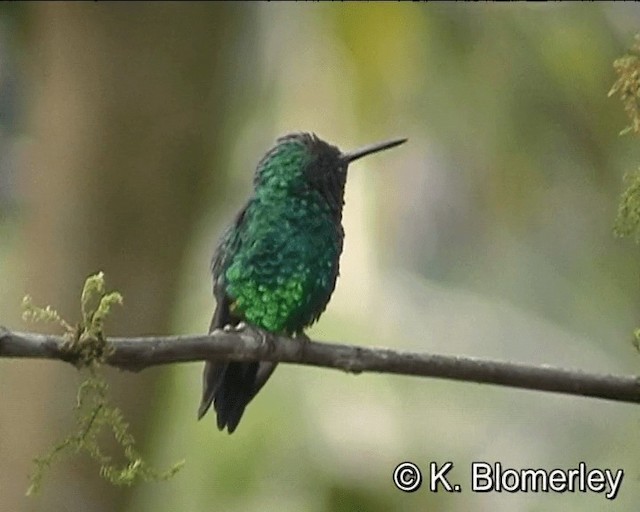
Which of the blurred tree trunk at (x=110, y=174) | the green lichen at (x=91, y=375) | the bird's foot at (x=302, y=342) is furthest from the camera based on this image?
the blurred tree trunk at (x=110, y=174)

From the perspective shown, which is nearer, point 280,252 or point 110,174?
point 280,252

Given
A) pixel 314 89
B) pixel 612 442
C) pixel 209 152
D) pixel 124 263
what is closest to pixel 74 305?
pixel 124 263

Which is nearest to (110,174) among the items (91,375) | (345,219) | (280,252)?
(345,219)

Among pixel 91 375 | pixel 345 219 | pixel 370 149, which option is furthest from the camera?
pixel 345 219

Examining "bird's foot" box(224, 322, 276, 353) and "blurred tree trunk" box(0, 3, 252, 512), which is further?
"blurred tree trunk" box(0, 3, 252, 512)

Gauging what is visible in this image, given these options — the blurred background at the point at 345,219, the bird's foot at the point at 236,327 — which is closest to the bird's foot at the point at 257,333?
the bird's foot at the point at 236,327

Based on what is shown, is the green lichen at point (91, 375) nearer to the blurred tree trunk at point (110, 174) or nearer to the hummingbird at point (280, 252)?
the hummingbird at point (280, 252)

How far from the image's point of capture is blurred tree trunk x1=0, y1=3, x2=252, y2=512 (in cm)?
124

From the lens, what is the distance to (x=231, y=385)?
0.81m

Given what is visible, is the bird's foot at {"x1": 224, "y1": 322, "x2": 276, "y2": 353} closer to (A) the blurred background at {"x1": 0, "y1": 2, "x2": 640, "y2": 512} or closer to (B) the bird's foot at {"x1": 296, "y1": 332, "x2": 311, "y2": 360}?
(B) the bird's foot at {"x1": 296, "y1": 332, "x2": 311, "y2": 360}

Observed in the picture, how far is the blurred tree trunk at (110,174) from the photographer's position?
1.24m

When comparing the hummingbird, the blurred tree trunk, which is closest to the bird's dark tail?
Result: the hummingbird

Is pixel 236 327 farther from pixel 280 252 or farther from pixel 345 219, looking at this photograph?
pixel 345 219

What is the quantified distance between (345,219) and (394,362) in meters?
0.68
